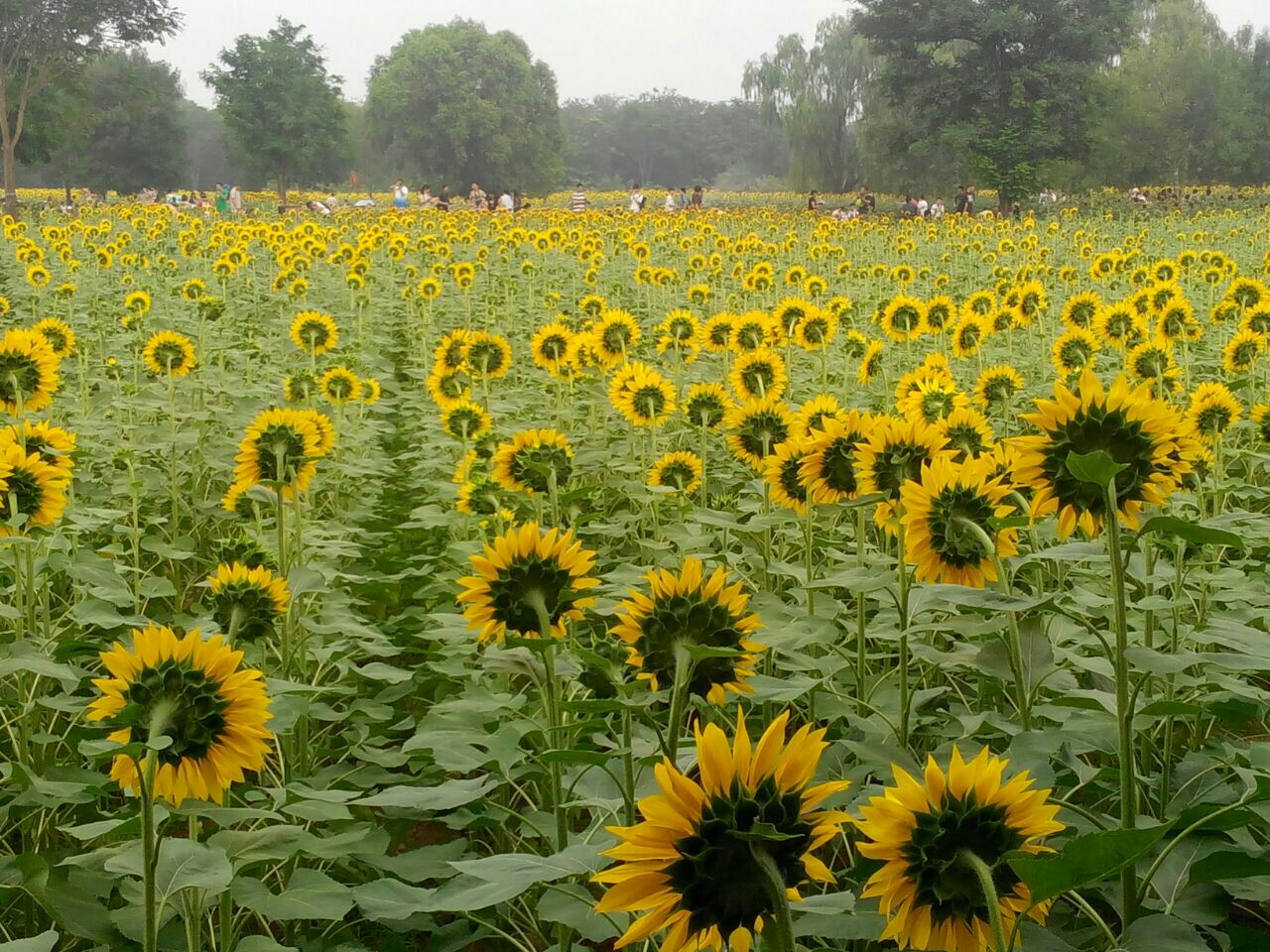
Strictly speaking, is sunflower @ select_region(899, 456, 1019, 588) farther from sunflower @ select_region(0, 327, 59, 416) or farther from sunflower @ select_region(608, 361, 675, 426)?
sunflower @ select_region(0, 327, 59, 416)

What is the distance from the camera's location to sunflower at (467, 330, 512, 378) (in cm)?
441

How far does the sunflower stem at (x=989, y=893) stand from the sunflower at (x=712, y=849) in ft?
0.42

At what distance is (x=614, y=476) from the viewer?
14.9 ft

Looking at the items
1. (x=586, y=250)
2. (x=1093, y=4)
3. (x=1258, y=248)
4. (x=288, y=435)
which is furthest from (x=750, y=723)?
(x=1093, y=4)

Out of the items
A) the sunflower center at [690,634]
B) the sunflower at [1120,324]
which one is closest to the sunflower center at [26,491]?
the sunflower center at [690,634]

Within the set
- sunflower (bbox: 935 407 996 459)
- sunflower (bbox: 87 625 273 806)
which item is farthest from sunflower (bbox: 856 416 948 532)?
sunflower (bbox: 87 625 273 806)

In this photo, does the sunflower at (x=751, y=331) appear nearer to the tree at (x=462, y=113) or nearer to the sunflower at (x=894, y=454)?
the sunflower at (x=894, y=454)

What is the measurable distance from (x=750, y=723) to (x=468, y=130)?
58576mm

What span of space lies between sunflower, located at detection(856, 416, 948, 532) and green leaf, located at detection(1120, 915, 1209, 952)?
81 centimetres

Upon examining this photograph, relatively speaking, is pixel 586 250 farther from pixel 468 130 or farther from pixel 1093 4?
pixel 468 130

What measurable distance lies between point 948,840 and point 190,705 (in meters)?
0.98

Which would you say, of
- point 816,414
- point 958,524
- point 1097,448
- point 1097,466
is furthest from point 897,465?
point 816,414

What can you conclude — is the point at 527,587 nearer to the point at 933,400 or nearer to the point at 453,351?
the point at 933,400

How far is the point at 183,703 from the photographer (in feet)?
4.78
